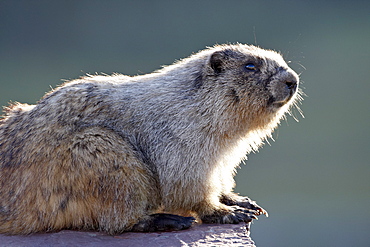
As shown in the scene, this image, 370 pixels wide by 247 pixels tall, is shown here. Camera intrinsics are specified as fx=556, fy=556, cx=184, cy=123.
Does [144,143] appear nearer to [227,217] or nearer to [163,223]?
[163,223]

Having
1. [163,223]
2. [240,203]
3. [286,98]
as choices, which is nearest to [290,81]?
[286,98]

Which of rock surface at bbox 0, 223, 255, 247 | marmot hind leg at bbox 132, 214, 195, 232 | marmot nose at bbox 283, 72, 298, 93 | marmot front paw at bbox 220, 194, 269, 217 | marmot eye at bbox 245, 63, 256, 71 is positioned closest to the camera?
rock surface at bbox 0, 223, 255, 247

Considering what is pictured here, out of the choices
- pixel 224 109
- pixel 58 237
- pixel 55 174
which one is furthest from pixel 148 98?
pixel 58 237

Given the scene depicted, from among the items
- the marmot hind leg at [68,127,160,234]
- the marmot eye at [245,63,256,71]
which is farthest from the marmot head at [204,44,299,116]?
the marmot hind leg at [68,127,160,234]

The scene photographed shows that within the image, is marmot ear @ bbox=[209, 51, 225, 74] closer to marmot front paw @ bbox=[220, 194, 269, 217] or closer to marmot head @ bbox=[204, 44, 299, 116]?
marmot head @ bbox=[204, 44, 299, 116]

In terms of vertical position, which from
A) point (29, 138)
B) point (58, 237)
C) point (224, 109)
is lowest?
point (58, 237)

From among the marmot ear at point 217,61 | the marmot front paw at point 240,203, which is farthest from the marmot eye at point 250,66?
the marmot front paw at point 240,203

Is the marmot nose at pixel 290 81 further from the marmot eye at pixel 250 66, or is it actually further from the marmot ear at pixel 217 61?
the marmot ear at pixel 217 61

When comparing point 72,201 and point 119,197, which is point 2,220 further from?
point 119,197
